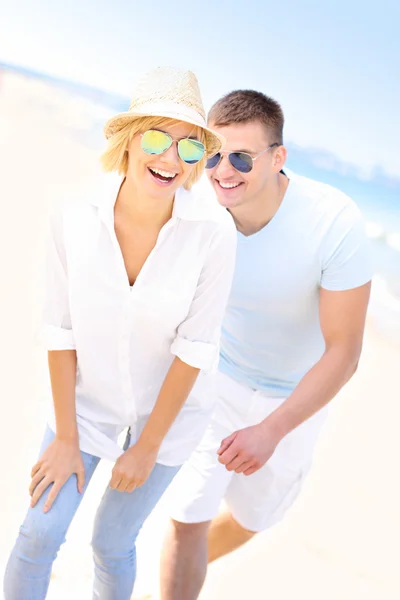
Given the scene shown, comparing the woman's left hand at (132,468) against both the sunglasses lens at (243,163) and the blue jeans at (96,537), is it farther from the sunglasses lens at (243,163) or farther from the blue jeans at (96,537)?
the sunglasses lens at (243,163)

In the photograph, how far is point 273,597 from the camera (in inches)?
119

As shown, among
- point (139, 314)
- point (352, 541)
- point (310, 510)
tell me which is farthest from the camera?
point (310, 510)

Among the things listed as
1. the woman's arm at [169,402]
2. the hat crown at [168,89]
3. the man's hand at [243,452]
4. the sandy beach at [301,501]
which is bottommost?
the sandy beach at [301,501]

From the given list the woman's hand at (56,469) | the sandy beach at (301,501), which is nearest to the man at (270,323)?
the sandy beach at (301,501)

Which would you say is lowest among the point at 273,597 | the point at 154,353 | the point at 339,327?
the point at 273,597

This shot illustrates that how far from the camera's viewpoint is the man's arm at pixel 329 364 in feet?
7.91

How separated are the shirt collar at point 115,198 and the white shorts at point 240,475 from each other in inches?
36.6

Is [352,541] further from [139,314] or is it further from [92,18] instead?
[92,18]

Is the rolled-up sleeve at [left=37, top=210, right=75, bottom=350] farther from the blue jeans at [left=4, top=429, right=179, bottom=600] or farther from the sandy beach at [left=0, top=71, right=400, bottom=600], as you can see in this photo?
the blue jeans at [left=4, top=429, right=179, bottom=600]

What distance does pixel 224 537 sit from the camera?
2.99m

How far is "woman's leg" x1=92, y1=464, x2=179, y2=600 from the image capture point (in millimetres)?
2123

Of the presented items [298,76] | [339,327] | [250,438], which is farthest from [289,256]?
[298,76]

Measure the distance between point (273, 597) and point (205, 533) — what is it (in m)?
0.50

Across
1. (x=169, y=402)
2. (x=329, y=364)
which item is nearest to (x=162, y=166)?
(x=169, y=402)
